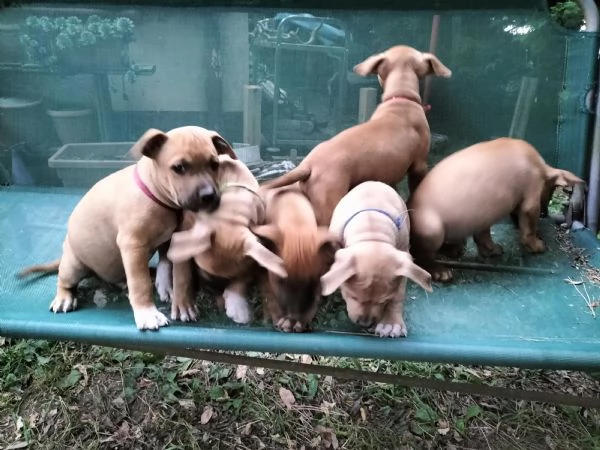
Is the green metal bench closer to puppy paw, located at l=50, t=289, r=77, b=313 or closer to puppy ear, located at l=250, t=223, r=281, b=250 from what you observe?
puppy paw, located at l=50, t=289, r=77, b=313

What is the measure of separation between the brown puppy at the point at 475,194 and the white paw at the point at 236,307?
28.1 inches

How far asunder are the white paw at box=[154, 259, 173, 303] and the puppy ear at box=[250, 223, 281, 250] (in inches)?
16.2

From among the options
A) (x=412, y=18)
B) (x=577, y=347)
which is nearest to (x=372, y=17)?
(x=412, y=18)

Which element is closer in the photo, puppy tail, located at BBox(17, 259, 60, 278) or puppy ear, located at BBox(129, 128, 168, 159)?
puppy ear, located at BBox(129, 128, 168, 159)

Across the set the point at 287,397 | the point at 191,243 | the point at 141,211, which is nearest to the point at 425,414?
the point at 287,397

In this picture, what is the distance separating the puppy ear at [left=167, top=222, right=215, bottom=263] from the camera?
1792mm

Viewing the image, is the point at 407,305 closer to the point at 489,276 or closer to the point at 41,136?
the point at 489,276

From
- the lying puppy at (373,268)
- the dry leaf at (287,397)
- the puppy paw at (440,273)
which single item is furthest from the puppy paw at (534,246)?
the dry leaf at (287,397)

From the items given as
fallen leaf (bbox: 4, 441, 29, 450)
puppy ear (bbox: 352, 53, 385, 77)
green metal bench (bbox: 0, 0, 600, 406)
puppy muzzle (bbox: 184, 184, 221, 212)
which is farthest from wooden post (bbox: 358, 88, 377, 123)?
fallen leaf (bbox: 4, 441, 29, 450)

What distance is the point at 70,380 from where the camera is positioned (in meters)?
2.76

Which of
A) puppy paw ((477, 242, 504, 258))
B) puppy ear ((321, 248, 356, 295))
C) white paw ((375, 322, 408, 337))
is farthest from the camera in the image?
puppy paw ((477, 242, 504, 258))

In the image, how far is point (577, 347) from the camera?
175 cm

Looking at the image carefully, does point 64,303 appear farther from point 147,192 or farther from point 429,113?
point 429,113

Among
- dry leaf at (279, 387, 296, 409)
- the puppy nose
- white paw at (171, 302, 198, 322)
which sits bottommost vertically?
dry leaf at (279, 387, 296, 409)
